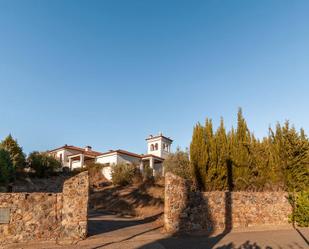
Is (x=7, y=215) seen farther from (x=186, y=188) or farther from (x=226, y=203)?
(x=226, y=203)

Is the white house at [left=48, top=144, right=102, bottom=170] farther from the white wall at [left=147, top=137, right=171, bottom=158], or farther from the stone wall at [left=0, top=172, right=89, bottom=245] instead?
the stone wall at [left=0, top=172, right=89, bottom=245]

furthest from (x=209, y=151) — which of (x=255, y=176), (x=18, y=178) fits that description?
(x=18, y=178)

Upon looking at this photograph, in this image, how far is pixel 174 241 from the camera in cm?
1209

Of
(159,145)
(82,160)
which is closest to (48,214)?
(82,160)

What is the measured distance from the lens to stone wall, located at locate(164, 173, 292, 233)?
14.0 metres

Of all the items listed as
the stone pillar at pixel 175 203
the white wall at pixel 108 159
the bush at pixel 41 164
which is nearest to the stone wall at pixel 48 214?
the stone pillar at pixel 175 203

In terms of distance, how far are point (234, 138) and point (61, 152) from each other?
3552cm

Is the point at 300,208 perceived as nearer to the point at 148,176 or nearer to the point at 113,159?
the point at 148,176

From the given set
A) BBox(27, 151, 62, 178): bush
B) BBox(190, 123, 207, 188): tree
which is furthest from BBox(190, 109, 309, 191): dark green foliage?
BBox(27, 151, 62, 178): bush

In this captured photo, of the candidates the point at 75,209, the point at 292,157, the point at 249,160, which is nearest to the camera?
the point at 75,209

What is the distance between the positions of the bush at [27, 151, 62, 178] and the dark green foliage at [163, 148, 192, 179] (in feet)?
48.5

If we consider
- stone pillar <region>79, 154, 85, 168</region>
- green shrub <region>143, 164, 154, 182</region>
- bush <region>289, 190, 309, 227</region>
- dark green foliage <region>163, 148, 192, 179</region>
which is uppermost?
stone pillar <region>79, 154, 85, 168</region>

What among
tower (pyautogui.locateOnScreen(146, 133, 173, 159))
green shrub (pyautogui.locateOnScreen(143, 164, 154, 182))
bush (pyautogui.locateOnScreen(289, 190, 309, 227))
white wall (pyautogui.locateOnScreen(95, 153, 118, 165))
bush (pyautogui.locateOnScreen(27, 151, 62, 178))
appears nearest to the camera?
bush (pyautogui.locateOnScreen(289, 190, 309, 227))

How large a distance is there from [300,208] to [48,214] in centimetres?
1400
